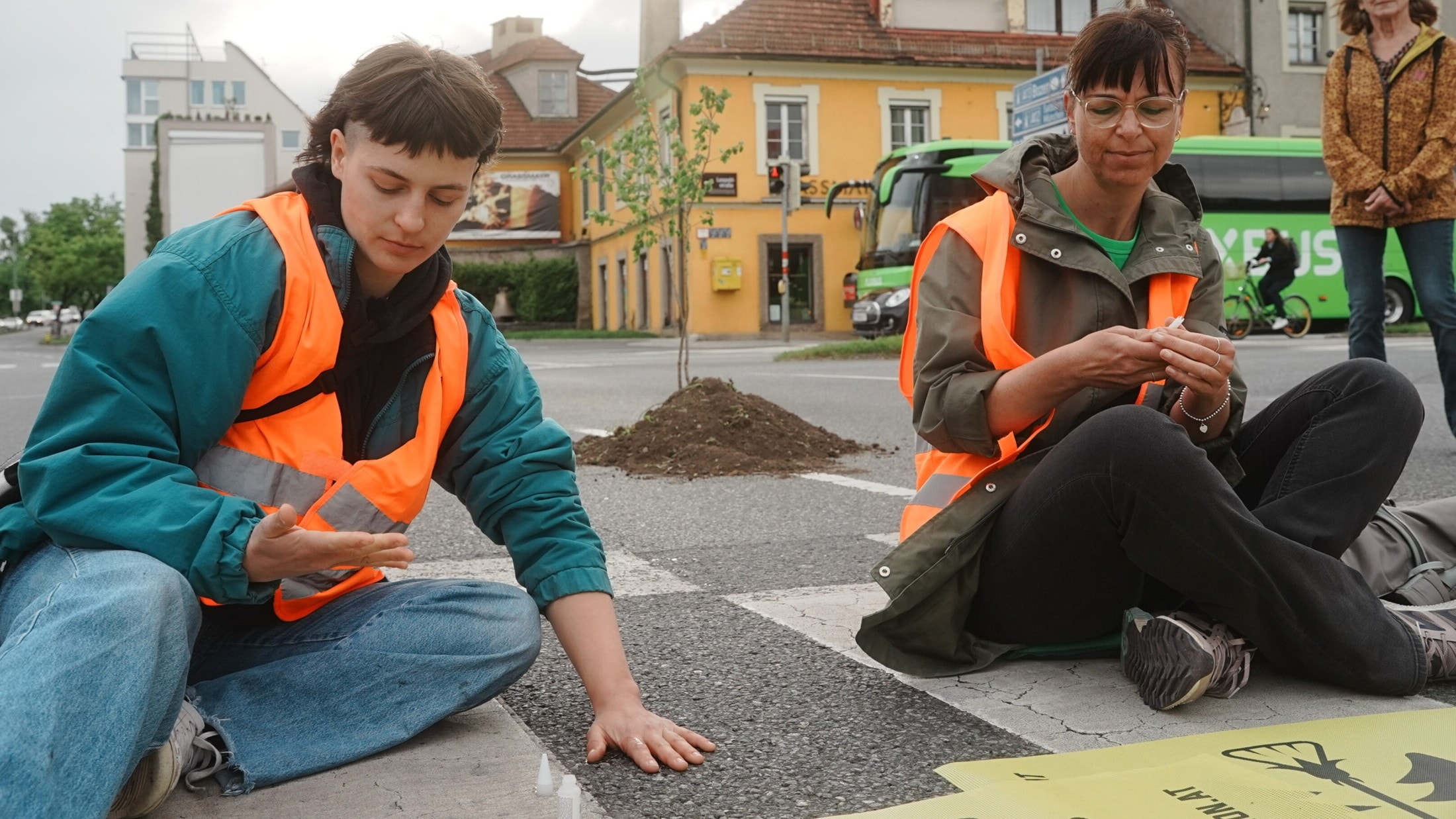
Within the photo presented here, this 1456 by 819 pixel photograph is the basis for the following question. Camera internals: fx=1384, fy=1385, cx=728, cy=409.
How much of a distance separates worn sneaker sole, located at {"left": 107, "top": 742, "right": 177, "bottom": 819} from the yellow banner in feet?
3.23

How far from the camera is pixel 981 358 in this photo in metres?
2.62

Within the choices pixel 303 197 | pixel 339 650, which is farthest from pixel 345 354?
pixel 339 650

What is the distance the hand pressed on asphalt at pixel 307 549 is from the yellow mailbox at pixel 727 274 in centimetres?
2966

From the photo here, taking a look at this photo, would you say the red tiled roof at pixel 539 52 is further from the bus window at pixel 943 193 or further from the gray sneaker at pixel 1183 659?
the gray sneaker at pixel 1183 659

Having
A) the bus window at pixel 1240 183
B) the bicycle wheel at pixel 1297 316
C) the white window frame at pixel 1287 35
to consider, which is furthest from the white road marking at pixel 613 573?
the white window frame at pixel 1287 35

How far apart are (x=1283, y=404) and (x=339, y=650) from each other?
1.85 meters

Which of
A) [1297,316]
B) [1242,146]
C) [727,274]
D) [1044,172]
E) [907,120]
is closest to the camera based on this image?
[1044,172]

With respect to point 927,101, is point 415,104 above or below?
below

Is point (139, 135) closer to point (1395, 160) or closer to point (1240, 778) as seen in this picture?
point (1395, 160)

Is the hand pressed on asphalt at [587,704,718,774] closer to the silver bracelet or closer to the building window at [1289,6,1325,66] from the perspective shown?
the silver bracelet

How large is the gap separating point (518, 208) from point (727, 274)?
1601 centimetres

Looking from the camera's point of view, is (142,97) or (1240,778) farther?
(142,97)

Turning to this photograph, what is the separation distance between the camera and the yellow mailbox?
31.5 meters

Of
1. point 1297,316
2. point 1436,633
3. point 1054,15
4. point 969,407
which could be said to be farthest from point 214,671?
point 1054,15
